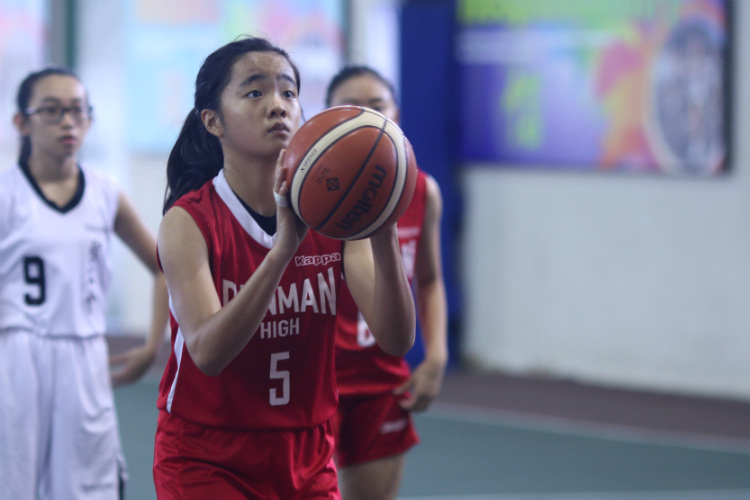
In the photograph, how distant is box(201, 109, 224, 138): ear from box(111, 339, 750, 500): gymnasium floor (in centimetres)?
275

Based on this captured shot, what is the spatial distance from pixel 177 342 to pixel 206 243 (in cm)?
25

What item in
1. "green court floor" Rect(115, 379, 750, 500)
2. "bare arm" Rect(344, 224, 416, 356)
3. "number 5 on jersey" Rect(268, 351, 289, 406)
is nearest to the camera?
"bare arm" Rect(344, 224, 416, 356)

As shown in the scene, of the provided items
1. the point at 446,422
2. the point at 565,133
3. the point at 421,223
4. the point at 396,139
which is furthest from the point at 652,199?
the point at 396,139

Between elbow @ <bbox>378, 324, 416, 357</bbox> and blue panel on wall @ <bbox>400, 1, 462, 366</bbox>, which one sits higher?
blue panel on wall @ <bbox>400, 1, 462, 366</bbox>

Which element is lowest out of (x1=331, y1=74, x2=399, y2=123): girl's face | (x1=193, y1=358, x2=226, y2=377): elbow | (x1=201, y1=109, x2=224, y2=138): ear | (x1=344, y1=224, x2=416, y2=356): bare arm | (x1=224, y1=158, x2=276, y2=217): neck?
(x1=193, y1=358, x2=226, y2=377): elbow

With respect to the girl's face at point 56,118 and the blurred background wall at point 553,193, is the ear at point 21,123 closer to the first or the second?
the girl's face at point 56,118

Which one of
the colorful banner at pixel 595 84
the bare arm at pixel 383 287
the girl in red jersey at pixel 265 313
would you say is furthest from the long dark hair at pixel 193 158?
the colorful banner at pixel 595 84

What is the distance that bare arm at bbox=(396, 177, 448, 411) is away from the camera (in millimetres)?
3178

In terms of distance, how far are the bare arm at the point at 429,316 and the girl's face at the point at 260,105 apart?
3.82ft

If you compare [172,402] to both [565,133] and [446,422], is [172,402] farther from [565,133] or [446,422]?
[565,133]

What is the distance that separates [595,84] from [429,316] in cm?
425

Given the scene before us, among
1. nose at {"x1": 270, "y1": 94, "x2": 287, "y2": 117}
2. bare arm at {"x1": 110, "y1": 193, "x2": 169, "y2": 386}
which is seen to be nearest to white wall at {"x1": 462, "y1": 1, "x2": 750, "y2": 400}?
bare arm at {"x1": 110, "y1": 193, "x2": 169, "y2": 386}

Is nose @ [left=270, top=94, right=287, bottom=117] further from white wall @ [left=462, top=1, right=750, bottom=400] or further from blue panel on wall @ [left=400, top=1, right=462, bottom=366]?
blue panel on wall @ [left=400, top=1, right=462, bottom=366]

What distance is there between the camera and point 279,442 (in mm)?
2176
